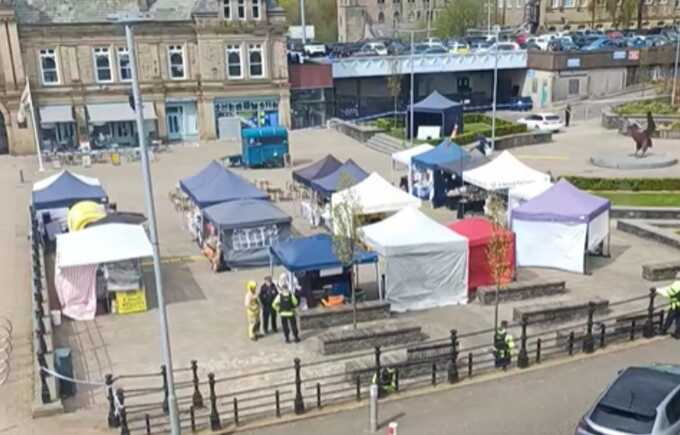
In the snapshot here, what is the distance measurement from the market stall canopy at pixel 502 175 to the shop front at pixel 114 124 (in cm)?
2612

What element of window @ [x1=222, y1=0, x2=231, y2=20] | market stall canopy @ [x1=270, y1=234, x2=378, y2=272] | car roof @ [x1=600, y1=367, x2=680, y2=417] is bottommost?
market stall canopy @ [x1=270, y1=234, x2=378, y2=272]

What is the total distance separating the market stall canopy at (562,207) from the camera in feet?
67.6

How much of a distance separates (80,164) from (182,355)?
93.1 feet

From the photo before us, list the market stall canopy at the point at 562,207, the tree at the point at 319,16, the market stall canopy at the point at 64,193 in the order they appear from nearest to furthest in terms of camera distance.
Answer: the market stall canopy at the point at 562,207 < the market stall canopy at the point at 64,193 < the tree at the point at 319,16

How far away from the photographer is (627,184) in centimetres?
2894

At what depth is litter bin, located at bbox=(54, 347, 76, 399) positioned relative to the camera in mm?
14062

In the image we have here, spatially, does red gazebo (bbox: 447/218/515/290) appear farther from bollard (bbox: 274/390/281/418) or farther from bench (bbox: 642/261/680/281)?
bollard (bbox: 274/390/281/418)

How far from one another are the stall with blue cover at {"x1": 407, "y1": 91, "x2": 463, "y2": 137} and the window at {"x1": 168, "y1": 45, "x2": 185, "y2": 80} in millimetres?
15301

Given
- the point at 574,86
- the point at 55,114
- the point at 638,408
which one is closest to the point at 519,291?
the point at 638,408

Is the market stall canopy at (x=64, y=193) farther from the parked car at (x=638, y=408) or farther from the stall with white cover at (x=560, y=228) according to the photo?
the parked car at (x=638, y=408)

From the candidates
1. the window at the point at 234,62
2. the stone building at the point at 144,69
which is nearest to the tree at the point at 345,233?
the stone building at the point at 144,69

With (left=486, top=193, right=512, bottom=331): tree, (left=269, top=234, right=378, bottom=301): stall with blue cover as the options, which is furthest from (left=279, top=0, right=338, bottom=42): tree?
(left=269, top=234, right=378, bottom=301): stall with blue cover

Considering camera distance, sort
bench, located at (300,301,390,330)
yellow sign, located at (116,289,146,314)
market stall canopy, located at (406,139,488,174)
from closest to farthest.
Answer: bench, located at (300,301,390,330), yellow sign, located at (116,289,146,314), market stall canopy, located at (406,139,488,174)

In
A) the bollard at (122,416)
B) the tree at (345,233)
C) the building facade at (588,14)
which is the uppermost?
the building facade at (588,14)
